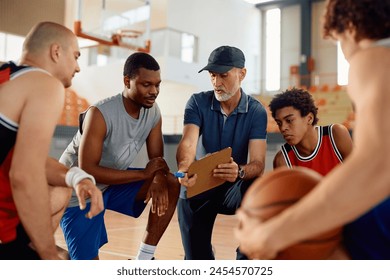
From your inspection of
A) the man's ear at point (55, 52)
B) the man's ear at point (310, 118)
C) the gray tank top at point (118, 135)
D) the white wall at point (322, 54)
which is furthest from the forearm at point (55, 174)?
the white wall at point (322, 54)

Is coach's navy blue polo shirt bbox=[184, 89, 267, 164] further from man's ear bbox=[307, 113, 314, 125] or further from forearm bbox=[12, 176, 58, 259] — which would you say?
forearm bbox=[12, 176, 58, 259]

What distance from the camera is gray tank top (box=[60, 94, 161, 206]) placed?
2.52 metres

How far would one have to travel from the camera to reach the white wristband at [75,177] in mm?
1588

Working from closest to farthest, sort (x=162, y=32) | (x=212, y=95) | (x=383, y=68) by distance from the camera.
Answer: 1. (x=383, y=68)
2. (x=212, y=95)
3. (x=162, y=32)

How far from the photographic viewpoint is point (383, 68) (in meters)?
0.93

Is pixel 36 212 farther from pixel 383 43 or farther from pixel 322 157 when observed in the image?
pixel 322 157

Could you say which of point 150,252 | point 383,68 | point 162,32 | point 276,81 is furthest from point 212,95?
point 276,81

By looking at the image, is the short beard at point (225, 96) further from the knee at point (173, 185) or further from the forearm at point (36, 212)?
the forearm at point (36, 212)

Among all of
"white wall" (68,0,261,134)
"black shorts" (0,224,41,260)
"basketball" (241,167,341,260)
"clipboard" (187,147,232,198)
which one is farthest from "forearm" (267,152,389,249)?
"white wall" (68,0,261,134)

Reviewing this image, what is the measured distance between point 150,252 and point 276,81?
1085cm

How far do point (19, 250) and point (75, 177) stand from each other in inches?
12.5

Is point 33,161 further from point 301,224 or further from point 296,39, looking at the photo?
point 296,39
